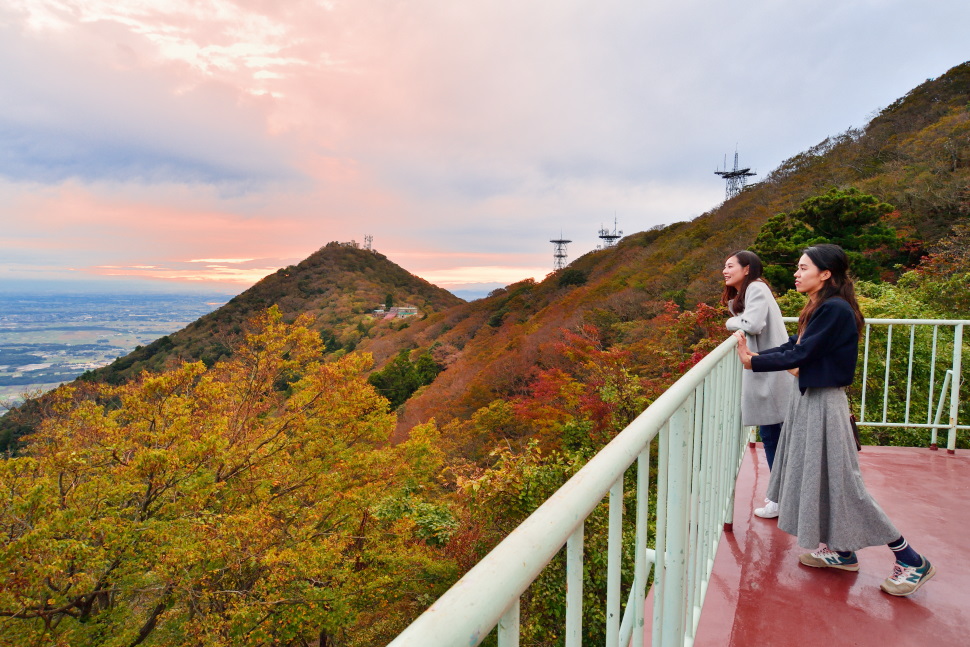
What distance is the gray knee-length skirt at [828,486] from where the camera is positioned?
1.88 meters

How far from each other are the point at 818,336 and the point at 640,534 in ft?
4.76

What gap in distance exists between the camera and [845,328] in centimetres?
191

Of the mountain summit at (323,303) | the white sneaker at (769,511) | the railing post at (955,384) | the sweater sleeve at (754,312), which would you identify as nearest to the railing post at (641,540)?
the sweater sleeve at (754,312)

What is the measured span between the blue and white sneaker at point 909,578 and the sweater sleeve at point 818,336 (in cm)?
86

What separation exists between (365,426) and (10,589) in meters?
5.96

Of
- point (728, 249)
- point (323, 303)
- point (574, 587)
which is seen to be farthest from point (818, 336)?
point (323, 303)

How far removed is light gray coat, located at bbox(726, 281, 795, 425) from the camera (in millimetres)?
2432

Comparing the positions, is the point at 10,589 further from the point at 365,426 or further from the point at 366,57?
the point at 366,57

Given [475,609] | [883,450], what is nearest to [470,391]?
[883,450]

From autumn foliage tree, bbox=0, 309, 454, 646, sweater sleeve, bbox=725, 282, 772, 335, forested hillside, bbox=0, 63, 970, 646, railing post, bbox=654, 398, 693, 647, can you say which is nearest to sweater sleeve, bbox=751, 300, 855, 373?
sweater sleeve, bbox=725, 282, 772, 335

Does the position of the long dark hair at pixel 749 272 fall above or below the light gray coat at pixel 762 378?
above

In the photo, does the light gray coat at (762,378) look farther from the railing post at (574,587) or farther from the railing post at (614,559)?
the railing post at (574,587)

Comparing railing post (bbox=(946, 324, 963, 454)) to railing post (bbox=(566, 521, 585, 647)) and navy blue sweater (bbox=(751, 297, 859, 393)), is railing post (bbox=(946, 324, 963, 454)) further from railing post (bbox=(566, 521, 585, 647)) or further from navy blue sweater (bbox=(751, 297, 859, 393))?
railing post (bbox=(566, 521, 585, 647))

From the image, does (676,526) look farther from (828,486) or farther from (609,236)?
(609,236)
